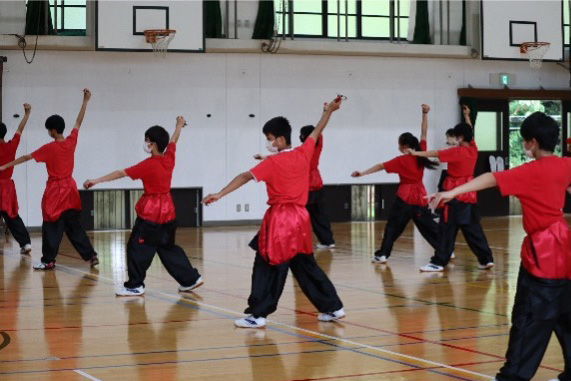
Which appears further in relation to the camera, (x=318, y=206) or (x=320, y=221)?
(x=320, y=221)

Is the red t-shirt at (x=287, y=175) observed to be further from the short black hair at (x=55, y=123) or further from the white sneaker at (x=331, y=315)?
the short black hair at (x=55, y=123)

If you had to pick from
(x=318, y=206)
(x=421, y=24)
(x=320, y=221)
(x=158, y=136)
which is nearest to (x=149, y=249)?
(x=158, y=136)

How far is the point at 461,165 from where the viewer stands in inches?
493

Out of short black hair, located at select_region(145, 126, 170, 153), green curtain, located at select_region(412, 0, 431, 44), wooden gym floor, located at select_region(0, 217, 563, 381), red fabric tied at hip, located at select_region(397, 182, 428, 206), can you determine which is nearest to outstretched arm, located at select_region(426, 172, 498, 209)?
wooden gym floor, located at select_region(0, 217, 563, 381)

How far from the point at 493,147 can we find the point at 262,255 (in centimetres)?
1567

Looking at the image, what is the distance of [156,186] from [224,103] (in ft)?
35.2

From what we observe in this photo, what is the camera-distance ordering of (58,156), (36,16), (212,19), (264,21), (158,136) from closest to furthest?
(158,136) < (58,156) < (36,16) < (212,19) < (264,21)

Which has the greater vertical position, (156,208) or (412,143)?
(412,143)

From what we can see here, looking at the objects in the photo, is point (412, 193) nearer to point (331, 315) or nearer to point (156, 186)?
point (156, 186)

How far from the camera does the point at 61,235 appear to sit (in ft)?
42.3

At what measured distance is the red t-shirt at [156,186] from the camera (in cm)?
1020

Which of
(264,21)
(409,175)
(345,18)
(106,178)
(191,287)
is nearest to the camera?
(106,178)

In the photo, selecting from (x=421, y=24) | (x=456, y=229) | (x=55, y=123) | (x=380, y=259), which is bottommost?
(x=380, y=259)

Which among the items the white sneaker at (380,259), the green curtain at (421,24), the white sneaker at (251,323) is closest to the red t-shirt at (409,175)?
the white sneaker at (380,259)
